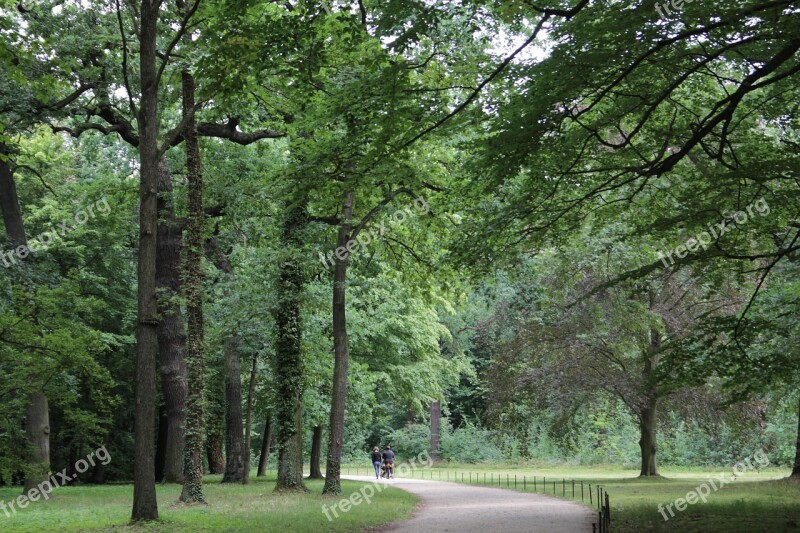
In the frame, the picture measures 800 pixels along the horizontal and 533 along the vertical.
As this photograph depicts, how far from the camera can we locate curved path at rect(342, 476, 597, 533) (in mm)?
13336

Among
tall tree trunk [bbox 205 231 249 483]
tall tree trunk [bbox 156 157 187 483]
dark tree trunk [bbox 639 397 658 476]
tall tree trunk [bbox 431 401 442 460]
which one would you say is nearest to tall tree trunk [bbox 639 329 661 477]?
dark tree trunk [bbox 639 397 658 476]

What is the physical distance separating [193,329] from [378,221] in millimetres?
6933

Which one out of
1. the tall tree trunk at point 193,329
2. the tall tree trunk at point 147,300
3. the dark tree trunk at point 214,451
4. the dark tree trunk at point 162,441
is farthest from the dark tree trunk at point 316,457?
the tall tree trunk at point 147,300

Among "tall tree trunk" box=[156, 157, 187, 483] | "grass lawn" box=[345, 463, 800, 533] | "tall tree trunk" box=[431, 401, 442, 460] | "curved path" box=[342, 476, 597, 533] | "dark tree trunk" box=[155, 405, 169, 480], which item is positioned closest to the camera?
"grass lawn" box=[345, 463, 800, 533]

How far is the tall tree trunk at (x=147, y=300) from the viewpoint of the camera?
12.5 meters

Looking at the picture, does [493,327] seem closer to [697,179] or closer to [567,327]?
[567,327]

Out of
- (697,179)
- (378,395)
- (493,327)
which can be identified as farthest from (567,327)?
(697,179)

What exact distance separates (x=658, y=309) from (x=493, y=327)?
29.7 ft

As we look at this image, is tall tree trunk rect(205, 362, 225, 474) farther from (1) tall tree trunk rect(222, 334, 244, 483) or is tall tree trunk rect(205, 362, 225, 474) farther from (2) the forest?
(1) tall tree trunk rect(222, 334, 244, 483)

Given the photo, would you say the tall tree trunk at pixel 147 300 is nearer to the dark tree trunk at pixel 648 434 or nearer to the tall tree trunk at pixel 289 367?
the tall tree trunk at pixel 289 367

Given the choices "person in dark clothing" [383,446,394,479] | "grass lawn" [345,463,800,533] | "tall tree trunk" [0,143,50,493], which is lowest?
"person in dark clothing" [383,446,394,479]

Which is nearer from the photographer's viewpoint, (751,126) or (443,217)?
(751,126)

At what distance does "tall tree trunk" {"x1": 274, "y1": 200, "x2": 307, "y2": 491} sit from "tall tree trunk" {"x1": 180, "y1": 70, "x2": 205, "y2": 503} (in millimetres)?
4092

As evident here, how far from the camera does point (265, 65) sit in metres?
11.4
